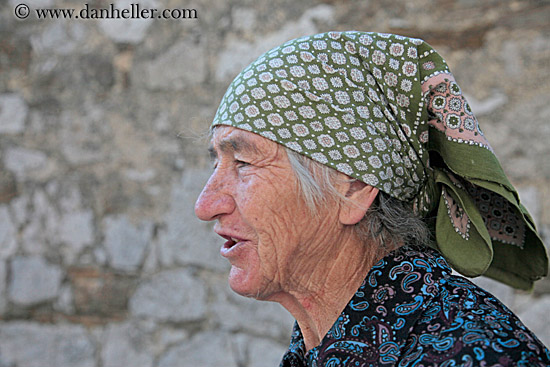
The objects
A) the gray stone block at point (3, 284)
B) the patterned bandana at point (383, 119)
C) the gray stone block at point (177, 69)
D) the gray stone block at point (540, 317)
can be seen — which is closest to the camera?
the patterned bandana at point (383, 119)

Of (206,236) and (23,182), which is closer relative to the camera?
(206,236)

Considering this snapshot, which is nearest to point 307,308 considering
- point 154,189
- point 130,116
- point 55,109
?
point 154,189

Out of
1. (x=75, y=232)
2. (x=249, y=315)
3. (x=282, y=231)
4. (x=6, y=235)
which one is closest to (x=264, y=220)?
(x=282, y=231)

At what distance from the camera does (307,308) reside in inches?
55.5

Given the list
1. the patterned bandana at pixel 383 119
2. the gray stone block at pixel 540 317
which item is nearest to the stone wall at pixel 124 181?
the gray stone block at pixel 540 317

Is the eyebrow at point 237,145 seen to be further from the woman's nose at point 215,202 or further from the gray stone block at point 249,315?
the gray stone block at point 249,315

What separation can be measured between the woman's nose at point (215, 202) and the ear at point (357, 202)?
0.92 feet

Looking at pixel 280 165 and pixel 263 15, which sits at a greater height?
pixel 263 15

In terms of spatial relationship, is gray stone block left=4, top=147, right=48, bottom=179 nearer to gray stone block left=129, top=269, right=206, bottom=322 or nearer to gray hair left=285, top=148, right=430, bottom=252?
gray stone block left=129, top=269, right=206, bottom=322

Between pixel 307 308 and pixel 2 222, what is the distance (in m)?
2.14

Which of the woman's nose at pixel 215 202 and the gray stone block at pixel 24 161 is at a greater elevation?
the woman's nose at pixel 215 202

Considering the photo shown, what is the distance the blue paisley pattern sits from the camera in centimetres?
102

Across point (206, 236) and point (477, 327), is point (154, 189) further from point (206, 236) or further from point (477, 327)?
point (477, 327)

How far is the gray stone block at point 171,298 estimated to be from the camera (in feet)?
8.75
